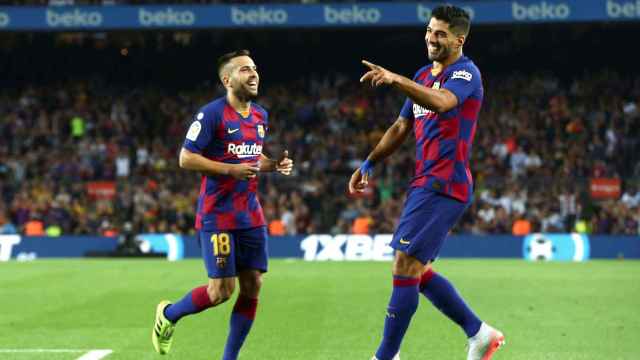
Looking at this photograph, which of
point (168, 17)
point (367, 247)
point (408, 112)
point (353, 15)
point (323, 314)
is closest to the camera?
point (408, 112)

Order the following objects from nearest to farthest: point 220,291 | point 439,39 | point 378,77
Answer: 1. point 378,77
2. point 439,39
3. point 220,291

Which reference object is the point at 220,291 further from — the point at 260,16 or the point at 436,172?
the point at 260,16

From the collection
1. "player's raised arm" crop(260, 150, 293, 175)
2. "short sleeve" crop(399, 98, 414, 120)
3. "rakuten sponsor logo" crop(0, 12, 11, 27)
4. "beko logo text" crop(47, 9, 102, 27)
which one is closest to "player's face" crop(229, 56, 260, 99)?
"player's raised arm" crop(260, 150, 293, 175)

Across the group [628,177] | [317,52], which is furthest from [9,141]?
[628,177]

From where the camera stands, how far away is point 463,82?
736 cm

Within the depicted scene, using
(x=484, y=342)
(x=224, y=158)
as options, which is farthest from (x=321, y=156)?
(x=484, y=342)

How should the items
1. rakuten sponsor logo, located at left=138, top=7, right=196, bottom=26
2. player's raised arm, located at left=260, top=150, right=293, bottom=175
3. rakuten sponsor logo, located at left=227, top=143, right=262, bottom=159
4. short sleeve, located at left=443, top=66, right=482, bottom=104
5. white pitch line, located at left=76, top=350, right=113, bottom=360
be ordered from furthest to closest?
rakuten sponsor logo, located at left=138, top=7, right=196, bottom=26
white pitch line, located at left=76, top=350, right=113, bottom=360
player's raised arm, located at left=260, top=150, right=293, bottom=175
rakuten sponsor logo, located at left=227, top=143, right=262, bottom=159
short sleeve, located at left=443, top=66, right=482, bottom=104

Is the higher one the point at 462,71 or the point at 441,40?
the point at 441,40

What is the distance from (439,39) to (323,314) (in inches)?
239

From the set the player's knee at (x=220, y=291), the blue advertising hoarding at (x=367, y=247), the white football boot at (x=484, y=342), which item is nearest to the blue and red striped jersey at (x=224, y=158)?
the player's knee at (x=220, y=291)

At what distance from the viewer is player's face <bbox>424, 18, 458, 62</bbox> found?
7.44 m

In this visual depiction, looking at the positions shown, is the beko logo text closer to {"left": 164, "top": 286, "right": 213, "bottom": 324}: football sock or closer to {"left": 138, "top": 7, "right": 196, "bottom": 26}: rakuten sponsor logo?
{"left": 138, "top": 7, "right": 196, "bottom": 26}: rakuten sponsor logo

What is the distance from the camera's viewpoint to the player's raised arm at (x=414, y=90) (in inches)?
258

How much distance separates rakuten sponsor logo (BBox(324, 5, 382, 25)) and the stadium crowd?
3.34 metres
